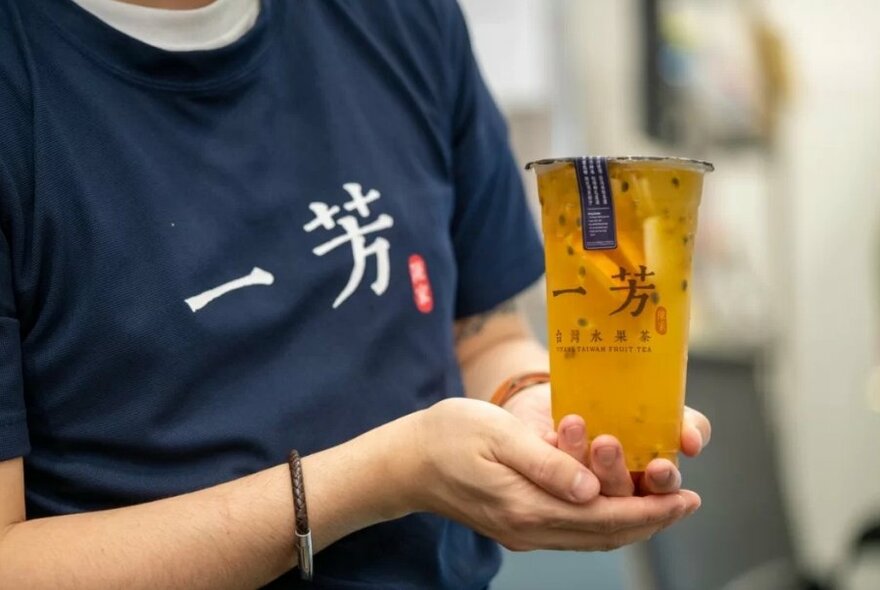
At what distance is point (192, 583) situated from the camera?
70 cm

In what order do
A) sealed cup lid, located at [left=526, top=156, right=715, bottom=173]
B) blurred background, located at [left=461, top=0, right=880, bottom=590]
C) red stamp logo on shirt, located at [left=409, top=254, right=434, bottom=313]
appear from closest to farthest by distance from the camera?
sealed cup lid, located at [left=526, top=156, right=715, bottom=173], red stamp logo on shirt, located at [left=409, top=254, right=434, bottom=313], blurred background, located at [left=461, top=0, right=880, bottom=590]

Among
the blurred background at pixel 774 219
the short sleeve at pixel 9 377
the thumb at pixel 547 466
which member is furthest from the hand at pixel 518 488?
the blurred background at pixel 774 219

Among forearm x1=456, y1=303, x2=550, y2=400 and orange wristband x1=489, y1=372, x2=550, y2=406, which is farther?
forearm x1=456, y1=303, x2=550, y2=400

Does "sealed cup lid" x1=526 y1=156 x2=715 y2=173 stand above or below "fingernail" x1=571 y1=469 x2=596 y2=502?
above

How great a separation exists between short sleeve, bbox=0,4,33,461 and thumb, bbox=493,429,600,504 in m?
0.34

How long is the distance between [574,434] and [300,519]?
215 millimetres

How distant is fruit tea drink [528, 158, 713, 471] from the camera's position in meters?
0.63

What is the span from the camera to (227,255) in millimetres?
760

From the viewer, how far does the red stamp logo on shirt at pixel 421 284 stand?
2.84ft

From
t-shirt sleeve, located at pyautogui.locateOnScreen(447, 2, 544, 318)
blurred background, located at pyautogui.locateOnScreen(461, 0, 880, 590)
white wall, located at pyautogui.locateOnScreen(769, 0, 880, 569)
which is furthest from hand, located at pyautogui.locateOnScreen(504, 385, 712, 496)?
white wall, located at pyautogui.locateOnScreen(769, 0, 880, 569)

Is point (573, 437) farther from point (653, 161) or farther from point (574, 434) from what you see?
point (653, 161)

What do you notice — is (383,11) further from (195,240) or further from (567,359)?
(567,359)

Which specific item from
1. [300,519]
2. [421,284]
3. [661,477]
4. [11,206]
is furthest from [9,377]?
[661,477]

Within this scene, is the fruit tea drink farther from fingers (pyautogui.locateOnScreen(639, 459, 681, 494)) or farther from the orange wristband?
the orange wristband
